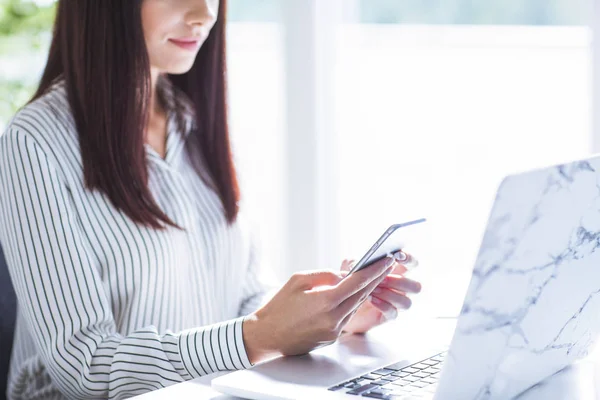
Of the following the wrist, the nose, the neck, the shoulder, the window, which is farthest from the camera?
the window

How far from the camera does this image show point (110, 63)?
1.26 metres

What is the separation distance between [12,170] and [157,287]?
0.91 feet

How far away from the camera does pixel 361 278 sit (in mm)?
867

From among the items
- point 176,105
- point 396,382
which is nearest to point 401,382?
point 396,382

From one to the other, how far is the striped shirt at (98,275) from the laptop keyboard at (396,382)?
228mm

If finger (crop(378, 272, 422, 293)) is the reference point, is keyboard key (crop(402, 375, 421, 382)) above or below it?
below

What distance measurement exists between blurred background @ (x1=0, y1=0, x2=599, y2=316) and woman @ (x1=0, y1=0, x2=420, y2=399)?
0.61 meters

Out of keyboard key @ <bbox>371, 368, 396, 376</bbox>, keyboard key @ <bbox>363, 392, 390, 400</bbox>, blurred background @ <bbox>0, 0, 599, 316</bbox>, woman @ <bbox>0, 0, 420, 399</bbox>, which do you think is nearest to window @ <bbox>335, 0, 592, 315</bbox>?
blurred background @ <bbox>0, 0, 599, 316</bbox>

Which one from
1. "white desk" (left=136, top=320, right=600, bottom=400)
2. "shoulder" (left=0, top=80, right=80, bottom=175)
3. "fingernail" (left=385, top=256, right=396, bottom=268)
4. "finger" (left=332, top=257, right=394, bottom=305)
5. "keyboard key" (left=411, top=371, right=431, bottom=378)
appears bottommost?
"white desk" (left=136, top=320, right=600, bottom=400)

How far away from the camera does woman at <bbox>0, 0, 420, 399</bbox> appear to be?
104cm

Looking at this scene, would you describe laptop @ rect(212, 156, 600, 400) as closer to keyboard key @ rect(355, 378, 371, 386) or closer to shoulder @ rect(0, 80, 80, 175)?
keyboard key @ rect(355, 378, 371, 386)

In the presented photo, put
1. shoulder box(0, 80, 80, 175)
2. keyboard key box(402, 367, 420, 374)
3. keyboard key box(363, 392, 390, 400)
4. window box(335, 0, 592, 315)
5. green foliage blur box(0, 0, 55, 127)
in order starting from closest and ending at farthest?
1. keyboard key box(363, 392, 390, 400)
2. keyboard key box(402, 367, 420, 374)
3. shoulder box(0, 80, 80, 175)
4. window box(335, 0, 592, 315)
5. green foliage blur box(0, 0, 55, 127)

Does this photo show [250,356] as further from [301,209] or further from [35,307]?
[301,209]

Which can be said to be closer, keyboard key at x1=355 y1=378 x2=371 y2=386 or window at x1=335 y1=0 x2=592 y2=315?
keyboard key at x1=355 y1=378 x2=371 y2=386
